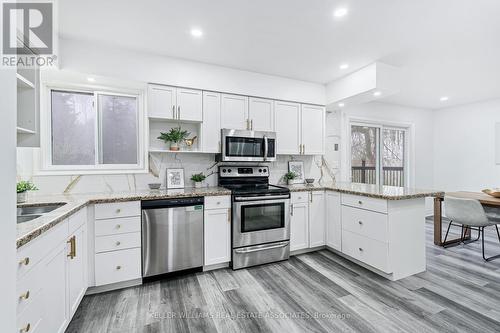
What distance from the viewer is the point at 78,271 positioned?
1971mm

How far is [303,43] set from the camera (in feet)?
8.57

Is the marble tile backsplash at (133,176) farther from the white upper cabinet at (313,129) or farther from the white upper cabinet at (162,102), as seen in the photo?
the white upper cabinet at (162,102)

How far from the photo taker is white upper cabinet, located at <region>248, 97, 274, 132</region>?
133 inches

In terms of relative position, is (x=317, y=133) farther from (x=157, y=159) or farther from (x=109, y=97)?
(x=109, y=97)

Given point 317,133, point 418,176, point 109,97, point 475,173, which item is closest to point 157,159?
point 109,97

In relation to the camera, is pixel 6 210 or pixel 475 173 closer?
pixel 6 210

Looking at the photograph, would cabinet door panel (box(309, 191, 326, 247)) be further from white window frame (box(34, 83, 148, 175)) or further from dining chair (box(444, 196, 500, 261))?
white window frame (box(34, 83, 148, 175))

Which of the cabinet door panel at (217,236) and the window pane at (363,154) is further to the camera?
the window pane at (363,154)

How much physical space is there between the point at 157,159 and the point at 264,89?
1.82 m

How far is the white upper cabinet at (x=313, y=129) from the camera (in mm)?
3766

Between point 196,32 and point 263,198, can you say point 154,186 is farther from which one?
point 196,32

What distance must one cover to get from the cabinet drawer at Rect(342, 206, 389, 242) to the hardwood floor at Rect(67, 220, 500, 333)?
0.47 metres

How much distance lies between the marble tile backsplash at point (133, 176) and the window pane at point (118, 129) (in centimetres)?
25

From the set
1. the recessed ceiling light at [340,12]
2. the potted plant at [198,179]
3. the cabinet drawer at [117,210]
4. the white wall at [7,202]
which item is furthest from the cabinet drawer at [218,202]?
the recessed ceiling light at [340,12]
